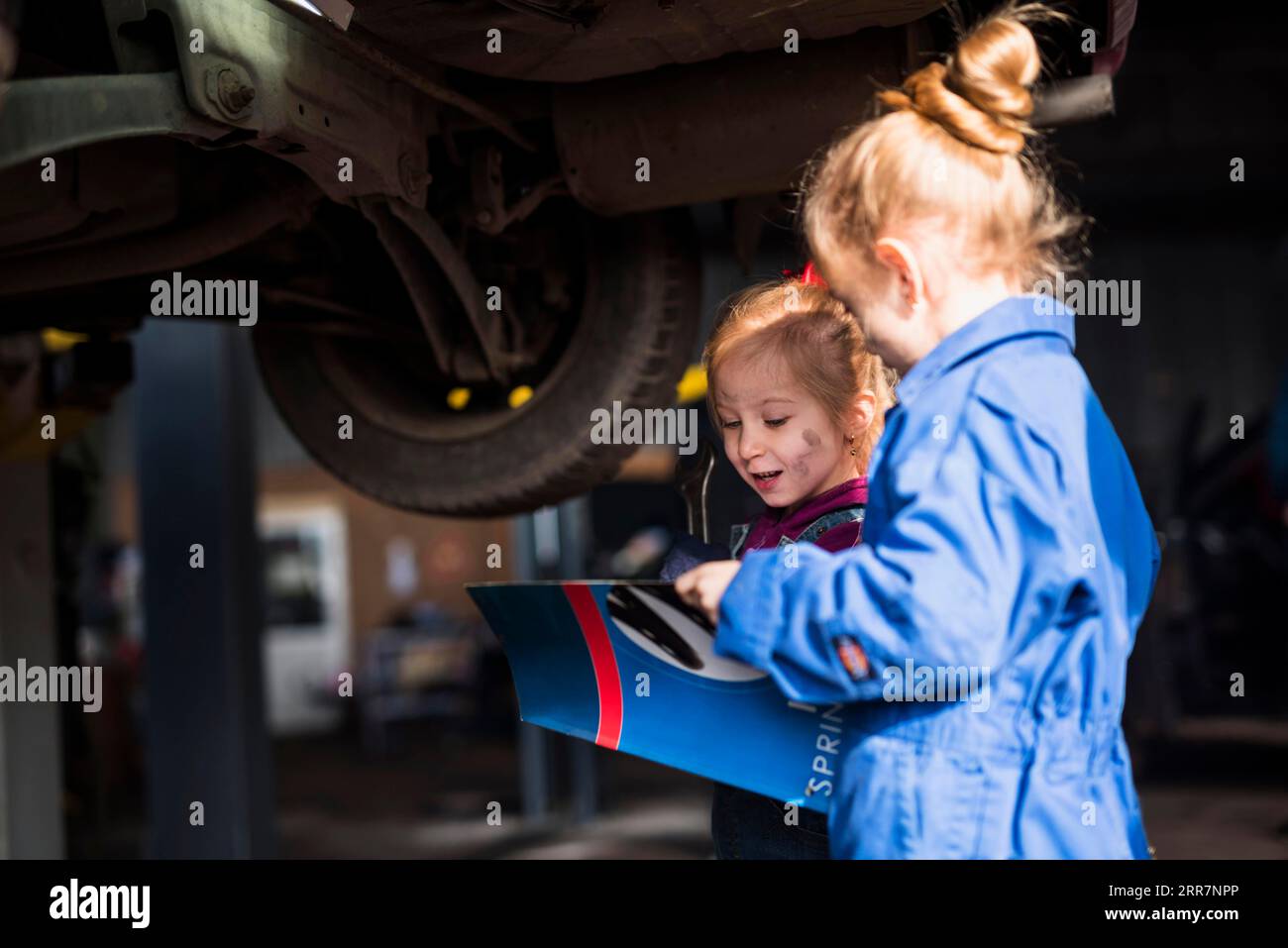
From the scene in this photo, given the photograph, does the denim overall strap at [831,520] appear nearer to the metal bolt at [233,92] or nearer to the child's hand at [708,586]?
the child's hand at [708,586]

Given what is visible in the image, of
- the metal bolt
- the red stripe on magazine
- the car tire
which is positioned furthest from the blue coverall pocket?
the car tire

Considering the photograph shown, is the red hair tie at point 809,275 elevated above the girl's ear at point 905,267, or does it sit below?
above

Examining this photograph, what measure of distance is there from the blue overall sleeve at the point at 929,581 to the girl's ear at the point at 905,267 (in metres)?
0.14

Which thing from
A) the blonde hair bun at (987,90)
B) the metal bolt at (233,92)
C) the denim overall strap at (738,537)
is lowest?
the denim overall strap at (738,537)

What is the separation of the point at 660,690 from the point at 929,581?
0.38 m

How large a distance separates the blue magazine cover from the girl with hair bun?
0.22 feet

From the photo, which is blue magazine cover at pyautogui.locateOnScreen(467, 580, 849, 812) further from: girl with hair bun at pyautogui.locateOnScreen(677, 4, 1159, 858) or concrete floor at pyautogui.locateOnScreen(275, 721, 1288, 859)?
concrete floor at pyautogui.locateOnScreen(275, 721, 1288, 859)

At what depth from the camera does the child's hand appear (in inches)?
43.6

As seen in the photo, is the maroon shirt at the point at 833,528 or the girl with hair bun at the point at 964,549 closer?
the girl with hair bun at the point at 964,549

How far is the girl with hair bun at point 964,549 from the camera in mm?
1021

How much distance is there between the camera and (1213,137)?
7914mm

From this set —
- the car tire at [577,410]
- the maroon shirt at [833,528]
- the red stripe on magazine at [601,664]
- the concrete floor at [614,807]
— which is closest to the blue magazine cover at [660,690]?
the red stripe on magazine at [601,664]

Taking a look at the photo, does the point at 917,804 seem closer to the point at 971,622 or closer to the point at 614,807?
the point at 971,622
